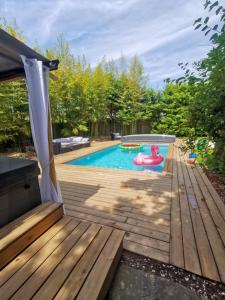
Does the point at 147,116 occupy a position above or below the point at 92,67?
below

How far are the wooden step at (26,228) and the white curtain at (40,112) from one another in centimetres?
27

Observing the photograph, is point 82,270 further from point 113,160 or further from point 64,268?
point 113,160

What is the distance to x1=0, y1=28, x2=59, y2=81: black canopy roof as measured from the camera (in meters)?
1.54

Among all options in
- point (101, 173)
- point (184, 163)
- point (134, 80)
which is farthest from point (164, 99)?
point (101, 173)

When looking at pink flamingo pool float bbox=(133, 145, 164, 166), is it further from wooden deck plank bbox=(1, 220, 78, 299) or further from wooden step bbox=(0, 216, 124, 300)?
wooden deck plank bbox=(1, 220, 78, 299)

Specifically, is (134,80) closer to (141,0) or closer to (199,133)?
(141,0)

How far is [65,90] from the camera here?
834cm

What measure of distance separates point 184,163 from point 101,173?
2.47 metres

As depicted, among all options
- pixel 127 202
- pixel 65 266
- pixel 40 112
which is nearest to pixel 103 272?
pixel 65 266

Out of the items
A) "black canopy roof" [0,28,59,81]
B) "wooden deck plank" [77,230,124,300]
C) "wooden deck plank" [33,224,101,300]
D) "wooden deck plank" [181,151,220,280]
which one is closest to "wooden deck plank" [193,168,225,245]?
"wooden deck plank" [181,151,220,280]

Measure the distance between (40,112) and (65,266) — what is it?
4.75 ft

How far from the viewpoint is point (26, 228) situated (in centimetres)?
140

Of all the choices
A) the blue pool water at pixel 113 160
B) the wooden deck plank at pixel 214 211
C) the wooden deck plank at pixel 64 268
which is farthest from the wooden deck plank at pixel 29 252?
the blue pool water at pixel 113 160

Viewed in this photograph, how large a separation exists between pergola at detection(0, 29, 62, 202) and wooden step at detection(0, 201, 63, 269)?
268mm
